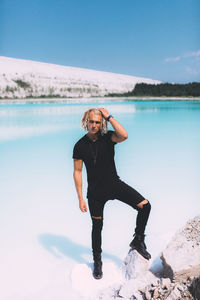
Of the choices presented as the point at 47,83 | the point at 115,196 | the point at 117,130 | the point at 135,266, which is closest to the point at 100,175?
the point at 115,196

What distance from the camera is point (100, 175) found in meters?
1.84

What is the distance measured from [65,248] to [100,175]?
3.81 feet

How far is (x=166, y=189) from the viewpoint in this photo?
4078mm

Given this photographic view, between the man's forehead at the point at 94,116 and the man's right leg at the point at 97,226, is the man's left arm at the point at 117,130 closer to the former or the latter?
the man's forehead at the point at 94,116

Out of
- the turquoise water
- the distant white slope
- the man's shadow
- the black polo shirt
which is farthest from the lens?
the distant white slope

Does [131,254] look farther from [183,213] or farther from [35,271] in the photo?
[183,213]

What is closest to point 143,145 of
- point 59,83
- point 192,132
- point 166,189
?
point 192,132

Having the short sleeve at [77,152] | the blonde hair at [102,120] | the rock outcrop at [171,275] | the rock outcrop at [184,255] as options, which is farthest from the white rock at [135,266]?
the blonde hair at [102,120]

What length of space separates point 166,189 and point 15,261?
237cm

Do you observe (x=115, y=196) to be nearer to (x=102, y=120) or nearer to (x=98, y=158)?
(x=98, y=158)

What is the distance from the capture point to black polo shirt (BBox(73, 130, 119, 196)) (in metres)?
1.80

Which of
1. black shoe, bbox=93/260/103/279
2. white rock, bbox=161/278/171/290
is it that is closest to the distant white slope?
black shoe, bbox=93/260/103/279

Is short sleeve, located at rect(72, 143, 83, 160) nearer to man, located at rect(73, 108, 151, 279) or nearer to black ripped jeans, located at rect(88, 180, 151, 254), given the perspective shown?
man, located at rect(73, 108, 151, 279)

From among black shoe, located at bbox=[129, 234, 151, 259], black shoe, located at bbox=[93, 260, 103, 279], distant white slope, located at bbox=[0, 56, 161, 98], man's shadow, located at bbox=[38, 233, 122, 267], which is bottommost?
man's shadow, located at bbox=[38, 233, 122, 267]
